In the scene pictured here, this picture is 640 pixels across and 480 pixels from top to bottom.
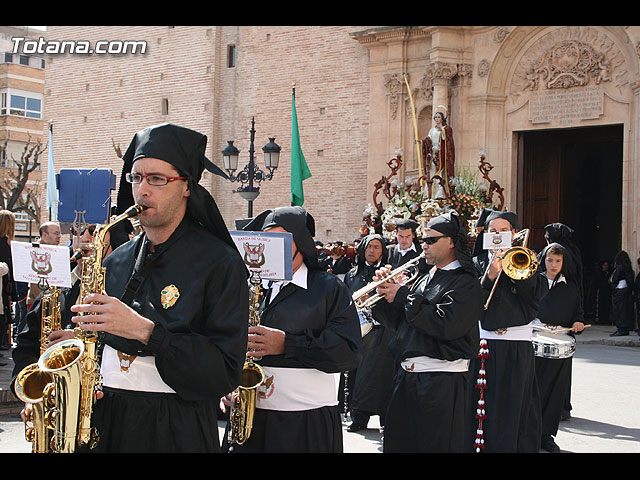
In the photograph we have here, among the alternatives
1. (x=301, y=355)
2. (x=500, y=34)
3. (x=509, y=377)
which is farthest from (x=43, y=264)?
(x=500, y=34)

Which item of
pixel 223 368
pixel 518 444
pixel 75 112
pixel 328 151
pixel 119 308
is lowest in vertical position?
pixel 518 444

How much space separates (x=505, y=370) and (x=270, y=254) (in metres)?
3.33

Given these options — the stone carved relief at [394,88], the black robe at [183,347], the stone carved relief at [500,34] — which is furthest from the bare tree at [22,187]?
the black robe at [183,347]

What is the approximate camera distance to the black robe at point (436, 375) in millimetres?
5543

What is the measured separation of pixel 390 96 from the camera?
23.1 metres

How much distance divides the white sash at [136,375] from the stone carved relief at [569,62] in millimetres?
18711

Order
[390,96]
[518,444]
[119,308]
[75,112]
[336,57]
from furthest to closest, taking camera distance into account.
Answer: [75,112]
[336,57]
[390,96]
[518,444]
[119,308]

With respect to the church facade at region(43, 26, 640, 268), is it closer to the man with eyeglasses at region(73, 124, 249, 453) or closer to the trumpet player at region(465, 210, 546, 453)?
the trumpet player at region(465, 210, 546, 453)

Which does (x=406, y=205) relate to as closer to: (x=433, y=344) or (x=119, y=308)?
(x=433, y=344)

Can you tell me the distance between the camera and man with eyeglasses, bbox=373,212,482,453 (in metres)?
5.55

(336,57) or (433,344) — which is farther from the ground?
(336,57)

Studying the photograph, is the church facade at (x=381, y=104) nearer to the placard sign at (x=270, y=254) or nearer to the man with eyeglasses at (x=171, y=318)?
the placard sign at (x=270, y=254)
